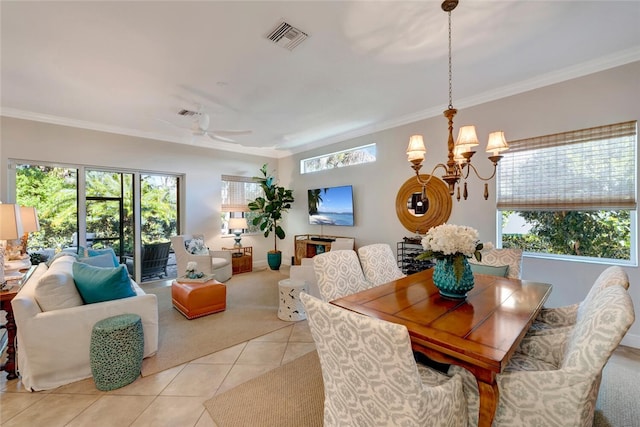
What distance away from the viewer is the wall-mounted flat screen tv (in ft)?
16.7

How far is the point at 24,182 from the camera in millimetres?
4035

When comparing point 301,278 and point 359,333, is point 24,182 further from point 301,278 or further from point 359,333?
point 359,333

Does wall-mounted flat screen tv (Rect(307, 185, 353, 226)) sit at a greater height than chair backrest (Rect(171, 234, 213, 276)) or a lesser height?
greater

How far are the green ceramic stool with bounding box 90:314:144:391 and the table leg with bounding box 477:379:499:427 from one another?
245 centimetres

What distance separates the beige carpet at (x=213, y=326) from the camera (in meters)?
2.54

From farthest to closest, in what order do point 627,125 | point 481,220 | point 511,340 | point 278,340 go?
point 481,220 < point 278,340 < point 627,125 < point 511,340

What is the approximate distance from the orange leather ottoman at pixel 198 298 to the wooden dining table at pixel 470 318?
2346 mm

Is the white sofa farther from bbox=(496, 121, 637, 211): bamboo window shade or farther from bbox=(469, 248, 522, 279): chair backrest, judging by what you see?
bbox=(496, 121, 637, 211): bamboo window shade

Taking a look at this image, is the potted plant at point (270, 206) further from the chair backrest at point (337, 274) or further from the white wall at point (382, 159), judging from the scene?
the chair backrest at point (337, 274)

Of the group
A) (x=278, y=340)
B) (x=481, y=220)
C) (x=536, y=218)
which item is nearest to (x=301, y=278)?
(x=278, y=340)

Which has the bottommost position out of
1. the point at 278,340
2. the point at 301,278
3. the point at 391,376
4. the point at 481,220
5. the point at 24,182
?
the point at 278,340

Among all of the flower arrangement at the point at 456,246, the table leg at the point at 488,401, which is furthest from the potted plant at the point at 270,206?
the table leg at the point at 488,401

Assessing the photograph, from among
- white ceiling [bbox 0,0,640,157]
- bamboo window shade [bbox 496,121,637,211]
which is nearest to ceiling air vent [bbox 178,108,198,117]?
white ceiling [bbox 0,0,640,157]

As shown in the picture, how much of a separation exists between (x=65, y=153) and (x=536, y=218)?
6.86 m
